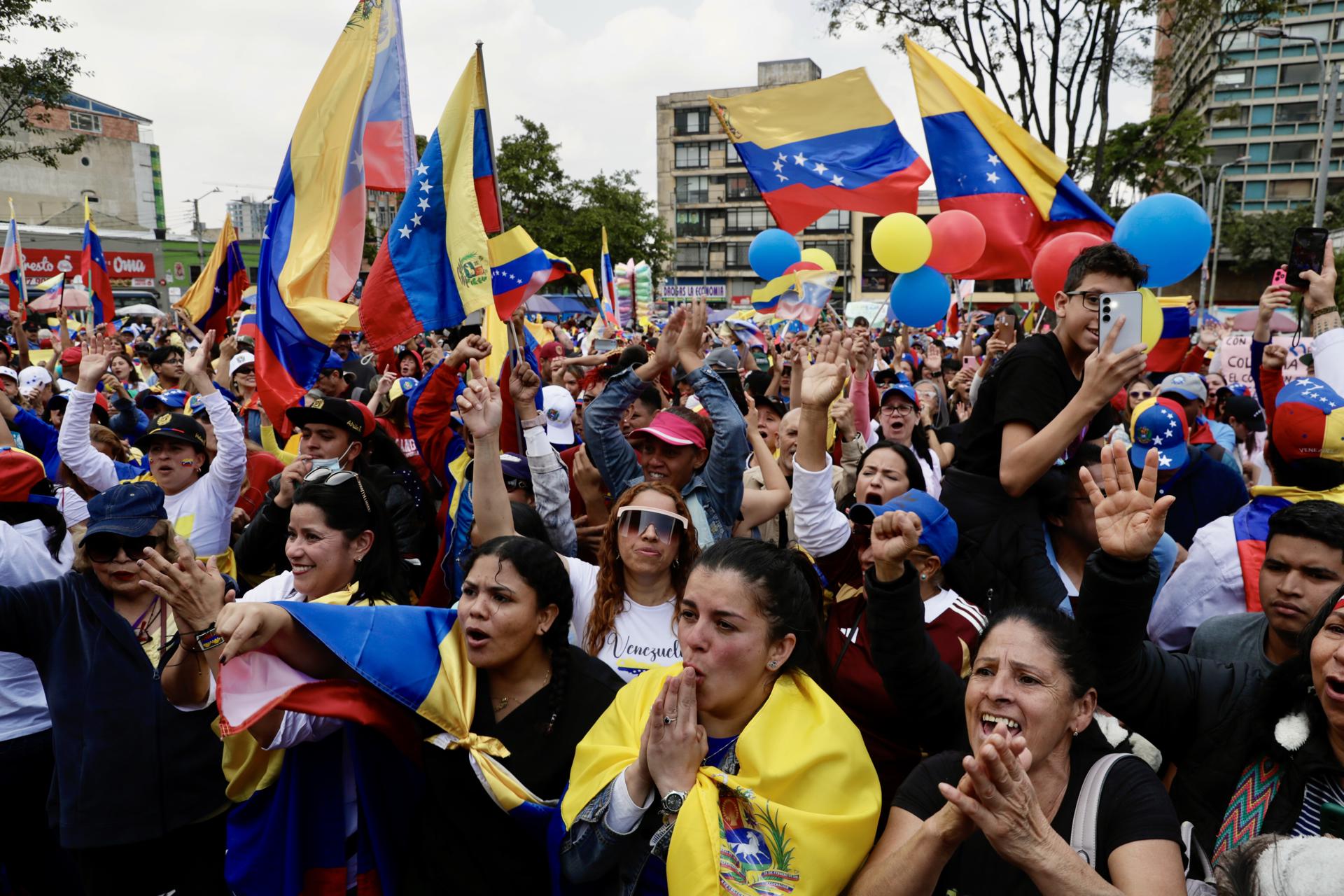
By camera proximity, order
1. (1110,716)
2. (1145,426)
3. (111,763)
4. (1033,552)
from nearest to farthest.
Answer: (1110,716), (111,763), (1033,552), (1145,426)

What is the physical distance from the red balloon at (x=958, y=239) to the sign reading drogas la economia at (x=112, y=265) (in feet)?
128

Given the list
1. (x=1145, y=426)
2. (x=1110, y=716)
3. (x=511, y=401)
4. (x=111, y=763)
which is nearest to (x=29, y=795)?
(x=111, y=763)

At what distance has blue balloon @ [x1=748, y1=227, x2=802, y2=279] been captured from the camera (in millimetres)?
9531

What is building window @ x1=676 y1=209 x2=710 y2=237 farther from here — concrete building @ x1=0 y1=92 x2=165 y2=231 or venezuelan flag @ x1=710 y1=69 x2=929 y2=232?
venezuelan flag @ x1=710 y1=69 x2=929 y2=232

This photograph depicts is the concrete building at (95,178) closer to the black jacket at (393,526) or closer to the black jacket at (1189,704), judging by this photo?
the black jacket at (393,526)

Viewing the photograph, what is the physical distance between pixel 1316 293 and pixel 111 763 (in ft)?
17.8

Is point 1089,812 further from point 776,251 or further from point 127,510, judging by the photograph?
point 776,251

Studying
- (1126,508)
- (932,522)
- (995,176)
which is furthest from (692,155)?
(1126,508)

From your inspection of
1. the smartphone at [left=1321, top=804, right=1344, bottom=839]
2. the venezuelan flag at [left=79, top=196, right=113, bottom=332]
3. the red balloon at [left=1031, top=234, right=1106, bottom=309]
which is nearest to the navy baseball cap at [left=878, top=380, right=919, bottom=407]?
the red balloon at [left=1031, top=234, right=1106, bottom=309]

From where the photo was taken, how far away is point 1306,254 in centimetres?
471

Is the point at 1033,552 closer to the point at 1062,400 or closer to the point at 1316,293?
the point at 1062,400

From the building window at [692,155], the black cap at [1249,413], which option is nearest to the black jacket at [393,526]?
the black cap at [1249,413]

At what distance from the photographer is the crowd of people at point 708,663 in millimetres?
2109

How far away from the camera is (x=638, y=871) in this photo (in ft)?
7.52
